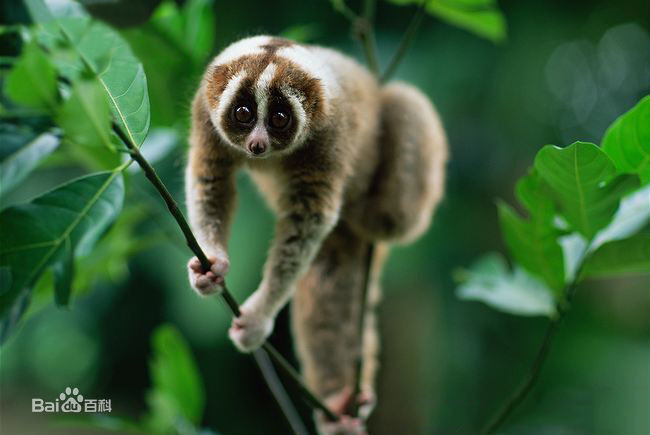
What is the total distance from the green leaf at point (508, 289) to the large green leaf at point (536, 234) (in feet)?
0.88

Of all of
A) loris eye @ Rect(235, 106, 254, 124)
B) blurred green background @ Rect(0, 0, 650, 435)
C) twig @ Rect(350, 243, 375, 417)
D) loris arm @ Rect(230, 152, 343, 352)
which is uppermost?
Answer: loris eye @ Rect(235, 106, 254, 124)

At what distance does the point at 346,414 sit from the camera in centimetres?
237

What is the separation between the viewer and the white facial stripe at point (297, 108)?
170cm

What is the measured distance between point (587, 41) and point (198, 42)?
493cm

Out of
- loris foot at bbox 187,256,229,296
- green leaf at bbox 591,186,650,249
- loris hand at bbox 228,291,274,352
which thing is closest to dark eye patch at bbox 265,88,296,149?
loris foot at bbox 187,256,229,296

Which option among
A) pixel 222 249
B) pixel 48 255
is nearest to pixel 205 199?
pixel 222 249

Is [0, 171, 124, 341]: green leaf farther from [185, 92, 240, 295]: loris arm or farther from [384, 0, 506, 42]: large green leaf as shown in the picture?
[384, 0, 506, 42]: large green leaf

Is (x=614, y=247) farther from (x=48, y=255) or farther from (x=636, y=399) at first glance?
(x=636, y=399)

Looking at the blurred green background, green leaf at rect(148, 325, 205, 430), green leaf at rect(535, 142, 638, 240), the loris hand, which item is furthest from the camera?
the blurred green background

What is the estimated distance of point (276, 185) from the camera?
2.13m

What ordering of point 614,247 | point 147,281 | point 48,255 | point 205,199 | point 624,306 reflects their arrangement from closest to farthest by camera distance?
point 48,255, point 614,247, point 205,199, point 147,281, point 624,306

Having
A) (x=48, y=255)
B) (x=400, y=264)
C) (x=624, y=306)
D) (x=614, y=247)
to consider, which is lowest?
(x=624, y=306)

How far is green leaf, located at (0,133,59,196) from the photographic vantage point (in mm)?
1538

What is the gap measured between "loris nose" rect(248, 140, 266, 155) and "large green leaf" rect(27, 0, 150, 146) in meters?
0.36
